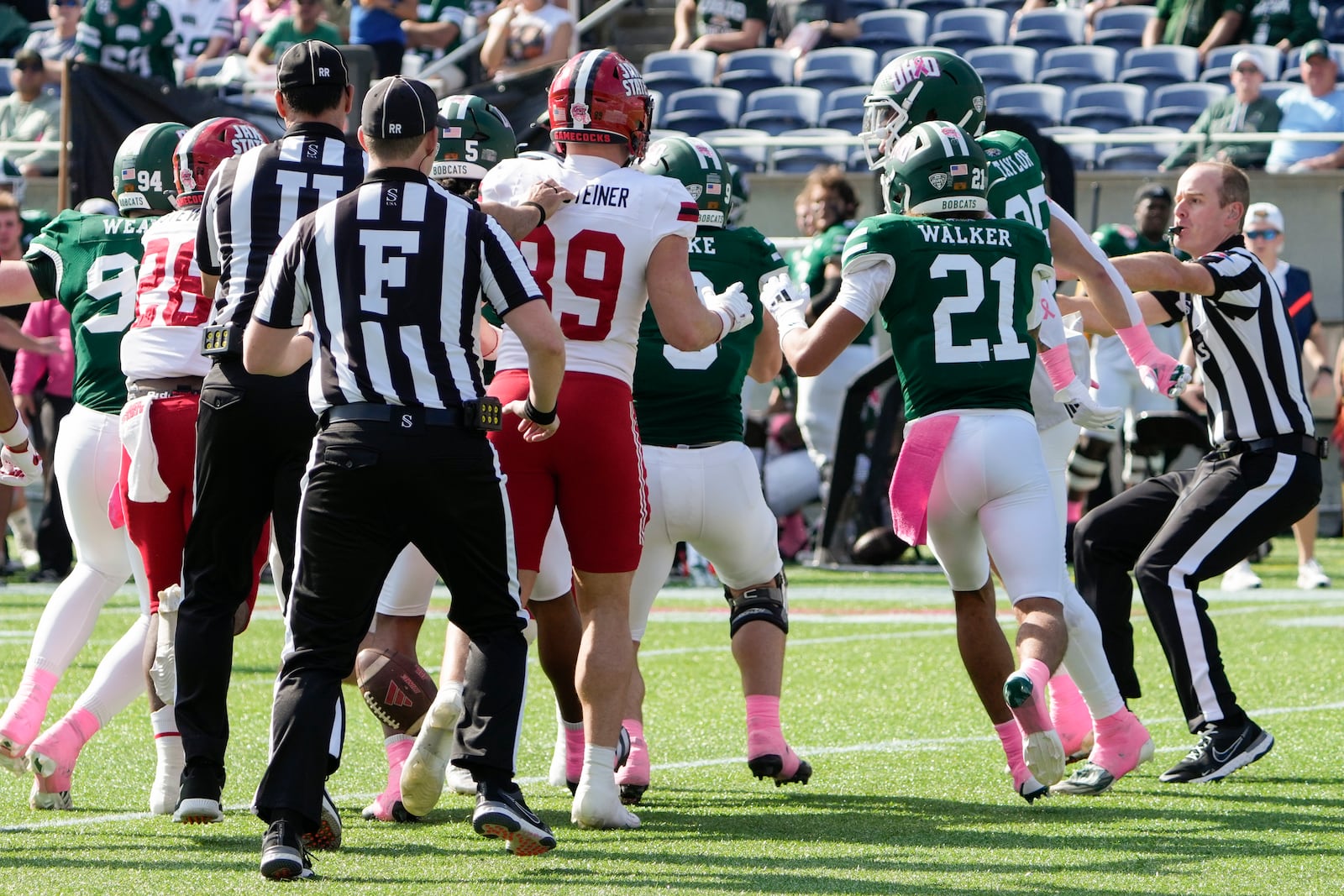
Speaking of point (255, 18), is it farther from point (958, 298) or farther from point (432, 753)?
point (432, 753)

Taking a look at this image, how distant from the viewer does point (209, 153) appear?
5539 mm

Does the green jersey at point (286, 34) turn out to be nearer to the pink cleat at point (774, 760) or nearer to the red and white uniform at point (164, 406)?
the red and white uniform at point (164, 406)

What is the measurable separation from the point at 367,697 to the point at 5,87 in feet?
47.0

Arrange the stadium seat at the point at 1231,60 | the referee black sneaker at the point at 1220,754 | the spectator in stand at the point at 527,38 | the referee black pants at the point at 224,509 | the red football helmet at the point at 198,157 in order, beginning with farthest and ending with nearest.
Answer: the stadium seat at the point at 1231,60, the spectator in stand at the point at 527,38, the referee black sneaker at the point at 1220,754, the red football helmet at the point at 198,157, the referee black pants at the point at 224,509

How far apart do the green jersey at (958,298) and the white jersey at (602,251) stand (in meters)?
0.66

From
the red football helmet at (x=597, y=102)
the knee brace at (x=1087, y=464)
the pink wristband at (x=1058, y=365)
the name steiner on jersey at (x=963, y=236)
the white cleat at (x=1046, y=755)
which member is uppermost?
the red football helmet at (x=597, y=102)

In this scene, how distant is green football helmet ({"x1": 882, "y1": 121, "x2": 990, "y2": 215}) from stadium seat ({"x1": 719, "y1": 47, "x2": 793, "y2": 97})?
37.5 feet

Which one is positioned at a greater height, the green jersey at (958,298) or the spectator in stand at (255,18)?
the green jersey at (958,298)

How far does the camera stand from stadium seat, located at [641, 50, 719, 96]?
664 inches

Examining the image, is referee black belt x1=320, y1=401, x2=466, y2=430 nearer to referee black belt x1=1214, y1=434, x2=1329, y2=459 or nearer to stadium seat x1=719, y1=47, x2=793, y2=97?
referee black belt x1=1214, y1=434, x2=1329, y2=459

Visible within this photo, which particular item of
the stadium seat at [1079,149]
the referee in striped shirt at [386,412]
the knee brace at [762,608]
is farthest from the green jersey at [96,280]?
the stadium seat at [1079,149]

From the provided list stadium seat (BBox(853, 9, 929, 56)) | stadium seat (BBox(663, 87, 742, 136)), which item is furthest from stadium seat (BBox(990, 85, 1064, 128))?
stadium seat (BBox(663, 87, 742, 136))

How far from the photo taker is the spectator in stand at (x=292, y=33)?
1534 cm

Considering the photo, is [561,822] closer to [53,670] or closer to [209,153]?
[53,670]
